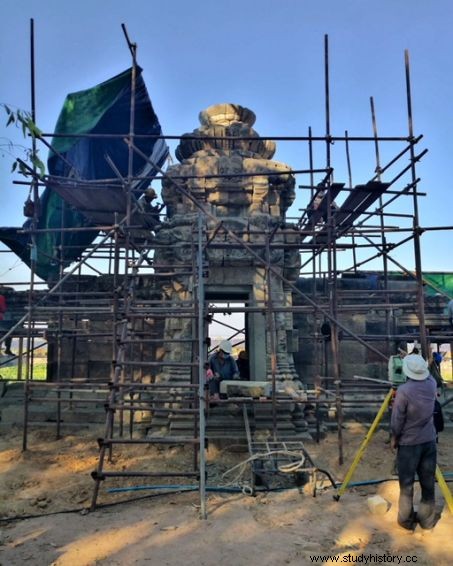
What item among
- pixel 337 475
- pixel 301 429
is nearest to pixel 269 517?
pixel 337 475

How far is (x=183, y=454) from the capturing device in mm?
7523

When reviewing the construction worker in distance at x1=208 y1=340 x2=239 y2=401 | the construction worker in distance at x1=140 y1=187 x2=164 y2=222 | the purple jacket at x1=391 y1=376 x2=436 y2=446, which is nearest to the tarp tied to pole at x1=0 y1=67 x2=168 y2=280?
the construction worker in distance at x1=140 y1=187 x2=164 y2=222

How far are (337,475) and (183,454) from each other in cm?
264

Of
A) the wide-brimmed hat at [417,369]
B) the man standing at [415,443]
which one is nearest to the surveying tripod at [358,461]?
the man standing at [415,443]

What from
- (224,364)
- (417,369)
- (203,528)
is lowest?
(203,528)

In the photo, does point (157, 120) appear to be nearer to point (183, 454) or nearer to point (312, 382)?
point (312, 382)

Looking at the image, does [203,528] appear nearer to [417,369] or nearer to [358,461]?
[358,461]

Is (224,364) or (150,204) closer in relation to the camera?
(224,364)

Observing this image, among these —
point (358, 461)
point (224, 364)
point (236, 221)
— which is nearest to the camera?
point (358, 461)

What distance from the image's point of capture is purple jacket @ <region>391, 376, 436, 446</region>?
457cm

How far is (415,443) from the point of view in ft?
15.0

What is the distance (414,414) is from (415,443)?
0.30m

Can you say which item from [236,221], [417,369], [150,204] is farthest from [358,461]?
[150,204]

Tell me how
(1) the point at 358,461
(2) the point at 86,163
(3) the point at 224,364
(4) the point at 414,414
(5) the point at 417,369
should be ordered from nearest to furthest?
(4) the point at 414,414 < (5) the point at 417,369 < (1) the point at 358,461 < (3) the point at 224,364 < (2) the point at 86,163
